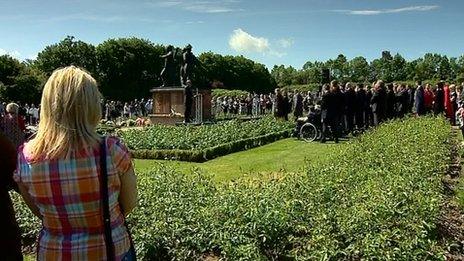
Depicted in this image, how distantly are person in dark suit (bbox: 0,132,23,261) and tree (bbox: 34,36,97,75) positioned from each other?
248 ft

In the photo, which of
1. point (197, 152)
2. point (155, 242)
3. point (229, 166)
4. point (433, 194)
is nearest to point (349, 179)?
point (433, 194)

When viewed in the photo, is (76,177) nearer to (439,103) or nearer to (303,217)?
(303,217)

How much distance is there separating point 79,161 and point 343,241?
2749mm

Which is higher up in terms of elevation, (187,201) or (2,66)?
(2,66)

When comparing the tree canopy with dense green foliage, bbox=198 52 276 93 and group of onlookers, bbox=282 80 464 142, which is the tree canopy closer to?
dense green foliage, bbox=198 52 276 93

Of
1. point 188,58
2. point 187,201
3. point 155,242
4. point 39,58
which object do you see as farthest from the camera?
point 39,58

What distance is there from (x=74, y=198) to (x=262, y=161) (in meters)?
11.6

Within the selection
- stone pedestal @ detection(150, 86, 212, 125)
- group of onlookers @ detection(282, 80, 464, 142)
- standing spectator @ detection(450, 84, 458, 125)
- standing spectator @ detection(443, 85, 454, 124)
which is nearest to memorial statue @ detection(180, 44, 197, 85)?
stone pedestal @ detection(150, 86, 212, 125)

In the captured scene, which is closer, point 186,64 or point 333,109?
point 333,109

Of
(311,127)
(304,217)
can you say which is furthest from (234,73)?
(304,217)

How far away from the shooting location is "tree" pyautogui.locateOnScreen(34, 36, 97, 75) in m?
76.7

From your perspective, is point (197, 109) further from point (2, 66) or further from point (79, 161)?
point (2, 66)

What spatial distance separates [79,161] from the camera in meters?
2.78

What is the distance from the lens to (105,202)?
2828mm
